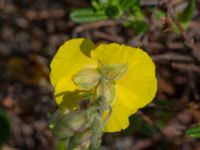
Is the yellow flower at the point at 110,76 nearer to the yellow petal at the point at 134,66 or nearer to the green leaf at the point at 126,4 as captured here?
the yellow petal at the point at 134,66

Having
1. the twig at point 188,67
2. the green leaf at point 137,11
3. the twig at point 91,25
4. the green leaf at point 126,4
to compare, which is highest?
the green leaf at point 126,4

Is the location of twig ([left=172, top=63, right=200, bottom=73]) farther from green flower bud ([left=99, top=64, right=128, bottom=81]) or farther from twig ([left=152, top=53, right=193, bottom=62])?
green flower bud ([left=99, top=64, right=128, bottom=81])

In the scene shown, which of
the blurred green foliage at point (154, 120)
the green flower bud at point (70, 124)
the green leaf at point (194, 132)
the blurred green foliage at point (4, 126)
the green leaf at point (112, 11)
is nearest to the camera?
the green flower bud at point (70, 124)

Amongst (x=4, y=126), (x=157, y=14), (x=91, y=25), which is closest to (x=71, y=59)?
(x=157, y=14)

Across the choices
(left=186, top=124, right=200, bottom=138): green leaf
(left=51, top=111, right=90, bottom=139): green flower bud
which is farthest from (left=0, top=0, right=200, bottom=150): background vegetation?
(left=51, top=111, right=90, bottom=139): green flower bud

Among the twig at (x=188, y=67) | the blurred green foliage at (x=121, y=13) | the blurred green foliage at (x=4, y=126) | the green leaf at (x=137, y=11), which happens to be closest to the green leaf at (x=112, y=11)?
the blurred green foliage at (x=121, y=13)

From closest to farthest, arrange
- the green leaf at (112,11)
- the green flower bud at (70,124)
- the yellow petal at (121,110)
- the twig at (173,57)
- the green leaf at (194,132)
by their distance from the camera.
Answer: the green flower bud at (70,124), the yellow petal at (121,110), the green leaf at (194,132), the green leaf at (112,11), the twig at (173,57)

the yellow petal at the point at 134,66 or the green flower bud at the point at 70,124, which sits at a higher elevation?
the yellow petal at the point at 134,66

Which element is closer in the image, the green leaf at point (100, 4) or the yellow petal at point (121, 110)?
the yellow petal at point (121, 110)

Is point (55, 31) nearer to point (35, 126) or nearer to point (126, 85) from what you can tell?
point (35, 126)
